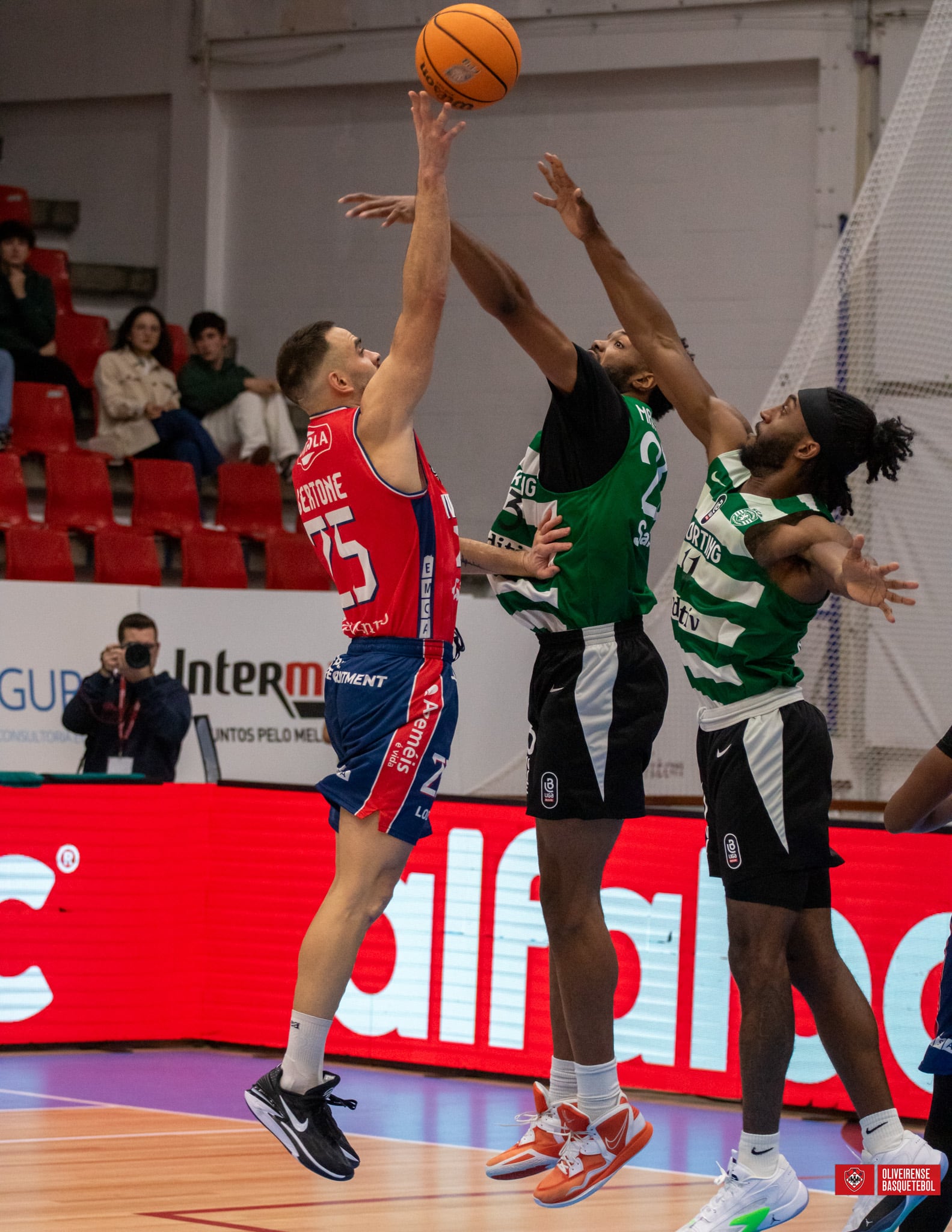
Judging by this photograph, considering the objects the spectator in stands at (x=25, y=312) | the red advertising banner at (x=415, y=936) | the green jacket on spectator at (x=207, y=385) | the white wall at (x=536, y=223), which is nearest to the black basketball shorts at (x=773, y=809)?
the red advertising banner at (x=415, y=936)

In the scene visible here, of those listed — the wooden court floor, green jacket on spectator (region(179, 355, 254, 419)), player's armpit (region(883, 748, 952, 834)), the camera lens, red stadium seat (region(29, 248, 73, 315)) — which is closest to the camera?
player's armpit (region(883, 748, 952, 834))

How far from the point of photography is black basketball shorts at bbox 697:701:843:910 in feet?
15.1

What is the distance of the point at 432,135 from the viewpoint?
14.6 ft

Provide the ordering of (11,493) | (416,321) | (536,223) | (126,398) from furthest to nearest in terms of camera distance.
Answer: (536,223) → (126,398) → (11,493) → (416,321)

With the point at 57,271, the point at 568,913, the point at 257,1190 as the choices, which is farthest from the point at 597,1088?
the point at 57,271

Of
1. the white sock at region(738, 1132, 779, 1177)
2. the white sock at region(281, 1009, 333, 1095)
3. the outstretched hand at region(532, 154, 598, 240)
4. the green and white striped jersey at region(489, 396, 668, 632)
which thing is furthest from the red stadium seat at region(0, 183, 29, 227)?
the white sock at region(738, 1132, 779, 1177)

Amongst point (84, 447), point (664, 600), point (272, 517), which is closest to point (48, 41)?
point (84, 447)

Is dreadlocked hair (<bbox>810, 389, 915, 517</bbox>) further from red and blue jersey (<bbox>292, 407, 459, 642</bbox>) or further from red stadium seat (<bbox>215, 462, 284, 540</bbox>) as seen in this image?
red stadium seat (<bbox>215, 462, 284, 540</bbox>)

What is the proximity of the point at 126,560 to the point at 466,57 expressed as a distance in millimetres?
8272

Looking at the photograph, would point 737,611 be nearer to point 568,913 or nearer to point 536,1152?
point 568,913

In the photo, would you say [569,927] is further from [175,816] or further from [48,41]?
A: [48,41]

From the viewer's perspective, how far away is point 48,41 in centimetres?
1644

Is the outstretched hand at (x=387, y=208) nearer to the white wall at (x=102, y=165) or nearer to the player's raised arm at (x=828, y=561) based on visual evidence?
the player's raised arm at (x=828, y=561)

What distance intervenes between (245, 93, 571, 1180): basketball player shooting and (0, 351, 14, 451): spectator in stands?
8.38 meters
